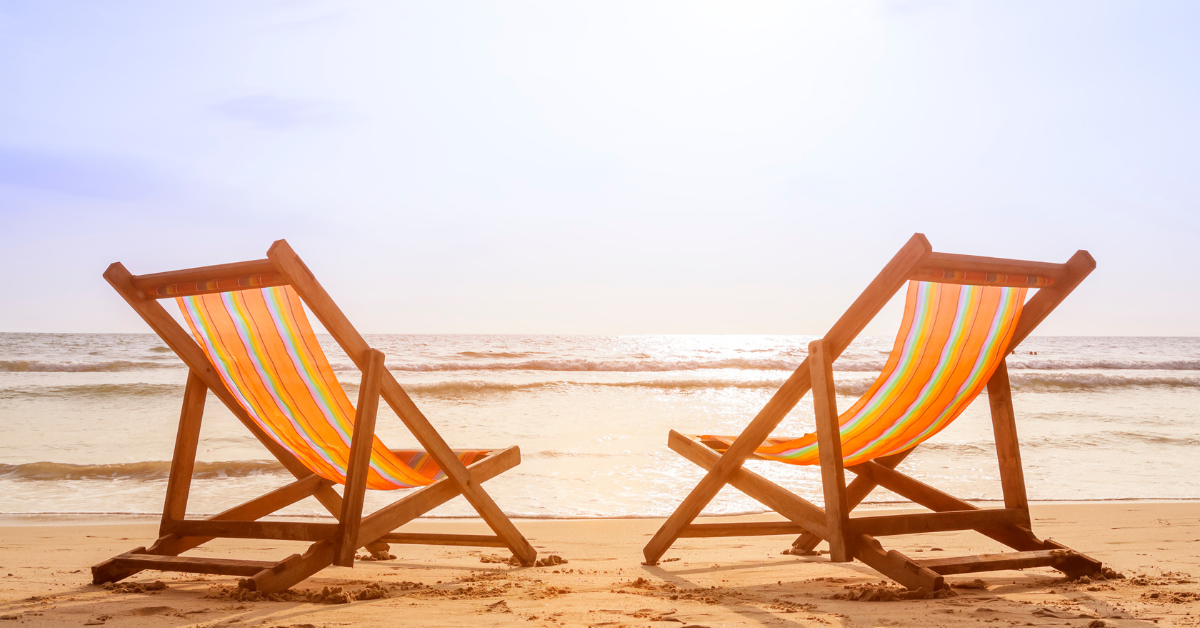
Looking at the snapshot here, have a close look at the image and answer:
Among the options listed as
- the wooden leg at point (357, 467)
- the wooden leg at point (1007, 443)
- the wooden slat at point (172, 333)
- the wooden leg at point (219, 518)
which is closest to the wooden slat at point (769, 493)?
the wooden leg at point (1007, 443)

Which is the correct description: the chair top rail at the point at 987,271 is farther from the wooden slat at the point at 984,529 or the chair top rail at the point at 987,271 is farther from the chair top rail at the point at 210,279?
the chair top rail at the point at 210,279

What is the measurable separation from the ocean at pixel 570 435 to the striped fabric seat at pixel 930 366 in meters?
2.33

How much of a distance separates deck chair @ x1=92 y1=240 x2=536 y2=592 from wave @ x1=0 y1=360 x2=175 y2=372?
15989 mm

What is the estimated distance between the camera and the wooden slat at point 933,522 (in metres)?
2.71

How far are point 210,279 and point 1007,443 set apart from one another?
3.02 m

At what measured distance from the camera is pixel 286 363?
2.94m

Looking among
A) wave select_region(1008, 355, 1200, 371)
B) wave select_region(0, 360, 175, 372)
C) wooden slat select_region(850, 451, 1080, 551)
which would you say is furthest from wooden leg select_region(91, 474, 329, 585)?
wave select_region(1008, 355, 1200, 371)

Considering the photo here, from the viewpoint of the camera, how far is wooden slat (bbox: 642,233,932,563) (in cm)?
259

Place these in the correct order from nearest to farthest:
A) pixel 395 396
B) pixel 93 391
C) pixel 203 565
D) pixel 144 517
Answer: pixel 203 565 → pixel 395 396 → pixel 144 517 → pixel 93 391

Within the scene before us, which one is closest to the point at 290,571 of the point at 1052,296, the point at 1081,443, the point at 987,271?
the point at 987,271

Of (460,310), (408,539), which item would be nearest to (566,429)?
(408,539)

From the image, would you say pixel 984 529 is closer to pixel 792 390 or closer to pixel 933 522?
pixel 933 522

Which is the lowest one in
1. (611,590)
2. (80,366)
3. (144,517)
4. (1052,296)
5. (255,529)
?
(144,517)

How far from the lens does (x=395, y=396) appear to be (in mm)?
2986
